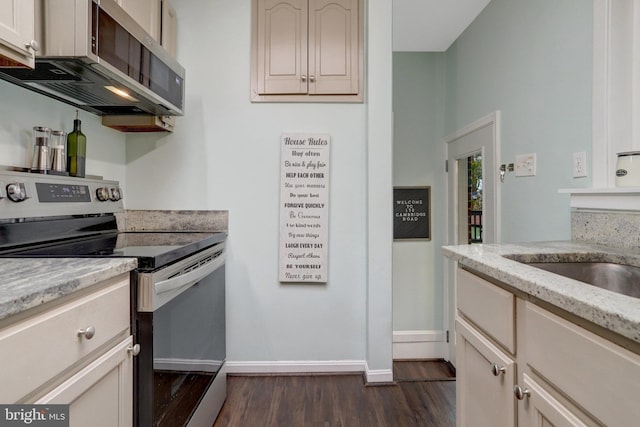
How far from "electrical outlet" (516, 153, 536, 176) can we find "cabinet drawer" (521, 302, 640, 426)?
4.04 ft

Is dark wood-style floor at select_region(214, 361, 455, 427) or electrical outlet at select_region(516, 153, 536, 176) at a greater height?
electrical outlet at select_region(516, 153, 536, 176)

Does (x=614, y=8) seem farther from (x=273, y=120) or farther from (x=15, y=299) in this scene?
(x=15, y=299)

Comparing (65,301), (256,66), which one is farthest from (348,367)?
(256,66)

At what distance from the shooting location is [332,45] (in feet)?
6.86

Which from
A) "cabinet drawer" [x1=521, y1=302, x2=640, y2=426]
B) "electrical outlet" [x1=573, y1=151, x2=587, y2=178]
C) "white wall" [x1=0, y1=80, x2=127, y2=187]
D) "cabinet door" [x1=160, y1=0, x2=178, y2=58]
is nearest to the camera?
"cabinet drawer" [x1=521, y1=302, x2=640, y2=426]

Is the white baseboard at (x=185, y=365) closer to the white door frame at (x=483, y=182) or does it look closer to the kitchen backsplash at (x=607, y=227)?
the kitchen backsplash at (x=607, y=227)

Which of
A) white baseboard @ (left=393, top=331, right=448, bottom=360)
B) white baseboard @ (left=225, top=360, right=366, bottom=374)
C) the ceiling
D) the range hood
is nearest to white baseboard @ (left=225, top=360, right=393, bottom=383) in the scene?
white baseboard @ (left=225, top=360, right=366, bottom=374)

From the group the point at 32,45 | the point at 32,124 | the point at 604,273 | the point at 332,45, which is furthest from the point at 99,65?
the point at 604,273

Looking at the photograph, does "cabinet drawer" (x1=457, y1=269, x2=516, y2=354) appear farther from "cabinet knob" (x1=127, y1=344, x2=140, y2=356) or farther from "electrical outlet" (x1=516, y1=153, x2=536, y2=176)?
"cabinet knob" (x1=127, y1=344, x2=140, y2=356)

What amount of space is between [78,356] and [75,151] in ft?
4.02


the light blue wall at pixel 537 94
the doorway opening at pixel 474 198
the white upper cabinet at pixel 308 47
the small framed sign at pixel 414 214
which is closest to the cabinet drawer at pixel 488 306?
the light blue wall at pixel 537 94

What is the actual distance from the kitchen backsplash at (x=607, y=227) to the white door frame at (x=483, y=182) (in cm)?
66

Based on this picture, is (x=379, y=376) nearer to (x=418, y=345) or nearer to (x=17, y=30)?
(x=418, y=345)

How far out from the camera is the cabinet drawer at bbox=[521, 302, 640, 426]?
512mm
